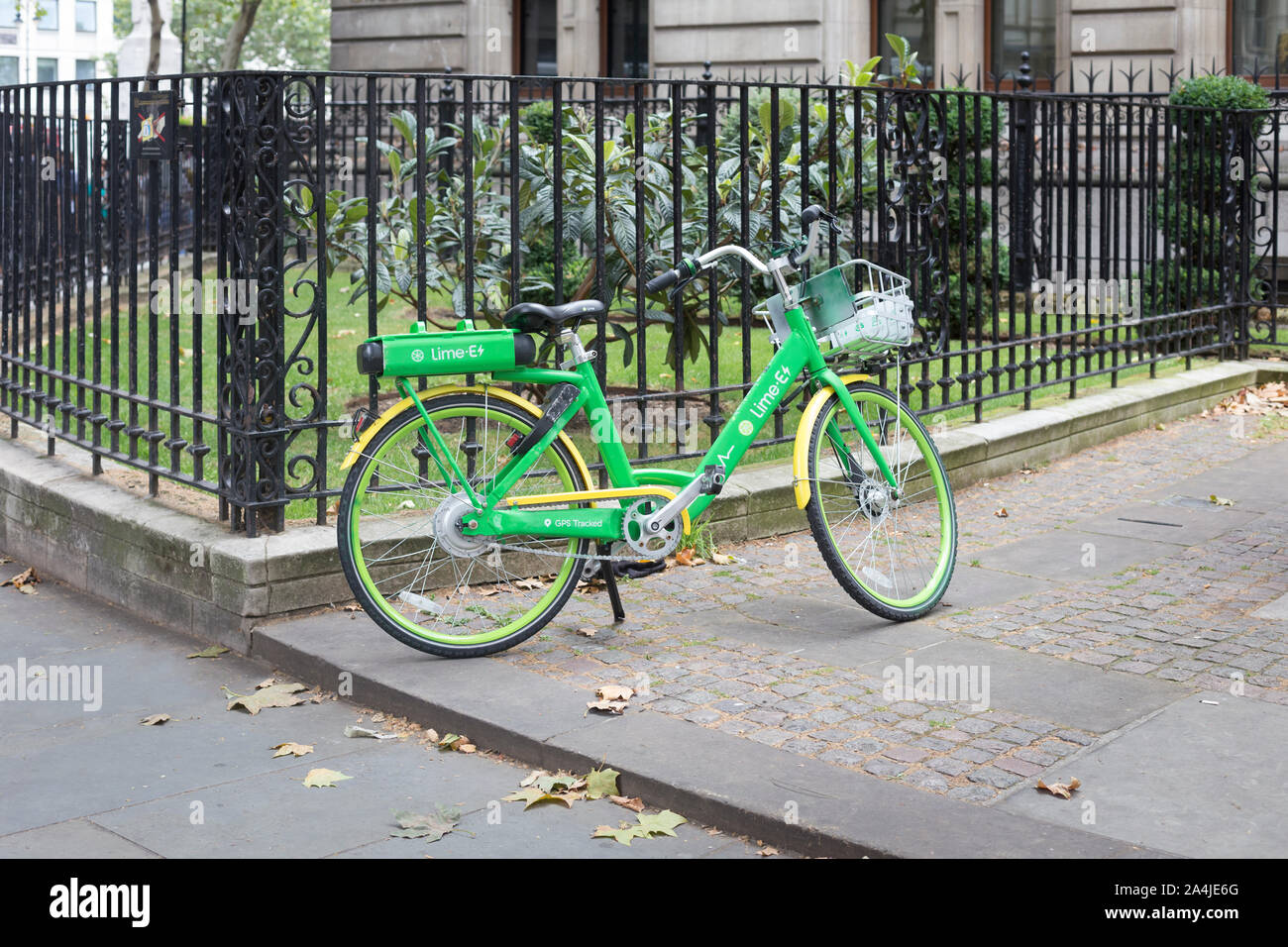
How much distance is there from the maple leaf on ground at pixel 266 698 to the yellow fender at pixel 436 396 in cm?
81

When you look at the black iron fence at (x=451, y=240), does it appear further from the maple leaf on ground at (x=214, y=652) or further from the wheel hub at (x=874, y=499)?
the wheel hub at (x=874, y=499)

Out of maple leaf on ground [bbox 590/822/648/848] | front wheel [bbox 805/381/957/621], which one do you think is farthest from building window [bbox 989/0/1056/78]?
maple leaf on ground [bbox 590/822/648/848]

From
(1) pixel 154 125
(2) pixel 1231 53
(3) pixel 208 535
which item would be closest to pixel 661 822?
(3) pixel 208 535

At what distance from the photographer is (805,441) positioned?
18.8 feet

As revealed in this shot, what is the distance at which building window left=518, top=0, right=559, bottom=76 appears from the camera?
80.1ft

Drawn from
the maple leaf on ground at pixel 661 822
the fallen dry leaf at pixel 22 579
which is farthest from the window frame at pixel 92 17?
the maple leaf on ground at pixel 661 822

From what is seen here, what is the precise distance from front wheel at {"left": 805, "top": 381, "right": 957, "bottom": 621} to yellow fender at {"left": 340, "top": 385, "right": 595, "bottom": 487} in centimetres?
89

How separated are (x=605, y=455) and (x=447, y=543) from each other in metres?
0.66

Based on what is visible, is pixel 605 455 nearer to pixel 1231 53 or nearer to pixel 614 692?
pixel 614 692

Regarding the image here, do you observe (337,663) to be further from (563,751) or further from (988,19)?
(988,19)

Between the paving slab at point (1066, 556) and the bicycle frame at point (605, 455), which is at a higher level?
the bicycle frame at point (605, 455)

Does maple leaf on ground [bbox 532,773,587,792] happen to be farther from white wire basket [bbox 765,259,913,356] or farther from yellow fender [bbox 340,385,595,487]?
white wire basket [bbox 765,259,913,356]

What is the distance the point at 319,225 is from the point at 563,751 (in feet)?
8.04

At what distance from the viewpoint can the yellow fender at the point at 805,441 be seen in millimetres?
5605
